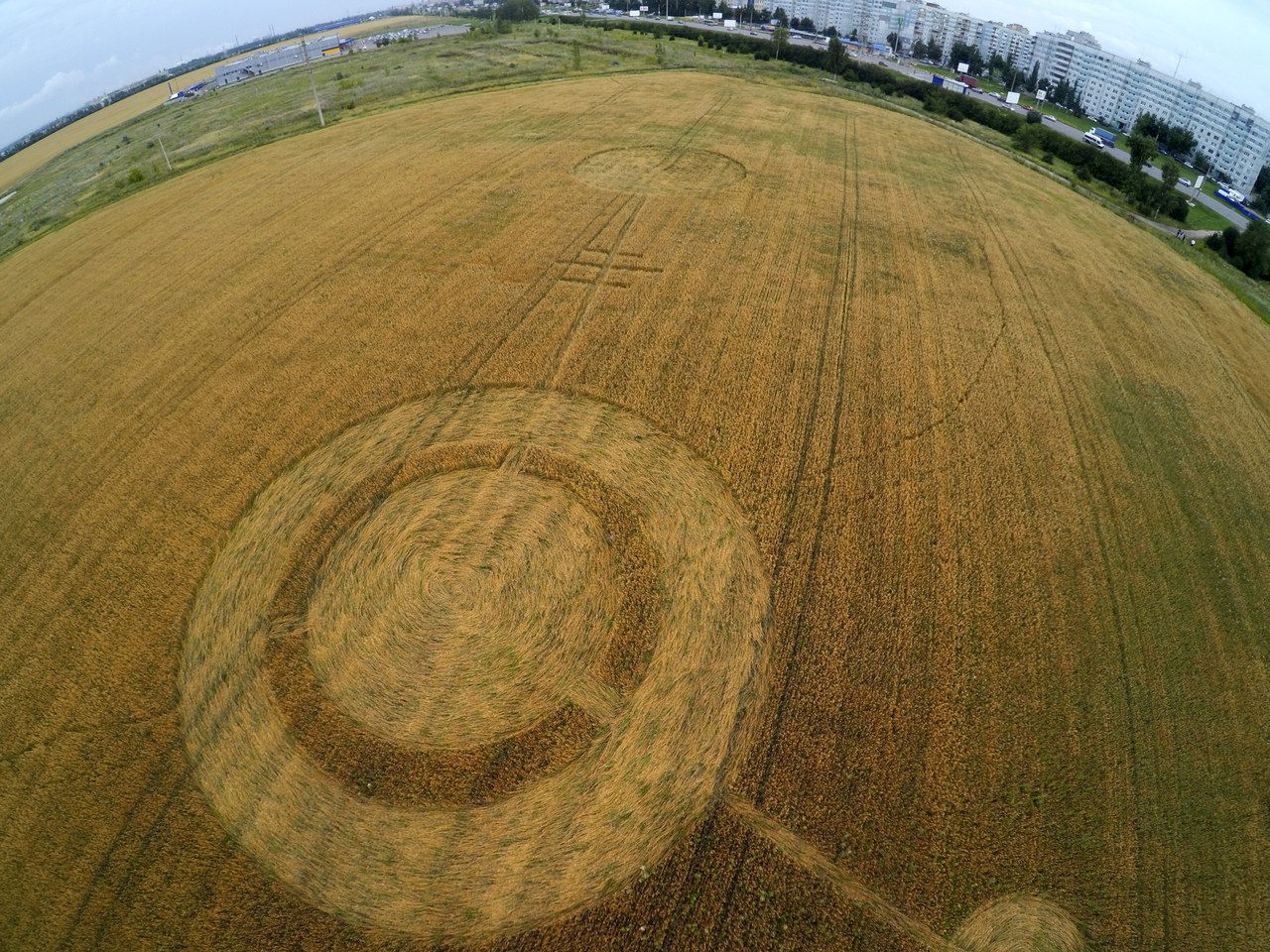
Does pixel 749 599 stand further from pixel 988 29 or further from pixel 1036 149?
pixel 988 29

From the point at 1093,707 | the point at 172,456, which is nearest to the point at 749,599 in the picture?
the point at 1093,707

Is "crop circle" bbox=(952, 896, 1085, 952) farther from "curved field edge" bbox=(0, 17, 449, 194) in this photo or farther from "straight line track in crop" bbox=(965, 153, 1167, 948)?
"curved field edge" bbox=(0, 17, 449, 194)

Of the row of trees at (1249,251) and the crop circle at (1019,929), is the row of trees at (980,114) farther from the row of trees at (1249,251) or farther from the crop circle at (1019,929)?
the crop circle at (1019,929)

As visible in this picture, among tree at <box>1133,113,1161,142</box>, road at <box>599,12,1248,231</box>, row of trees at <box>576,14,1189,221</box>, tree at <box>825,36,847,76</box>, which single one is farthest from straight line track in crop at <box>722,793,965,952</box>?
tree at <box>1133,113,1161,142</box>

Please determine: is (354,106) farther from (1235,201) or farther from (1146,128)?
(1235,201)

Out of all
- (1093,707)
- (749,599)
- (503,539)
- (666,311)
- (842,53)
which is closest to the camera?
(1093,707)

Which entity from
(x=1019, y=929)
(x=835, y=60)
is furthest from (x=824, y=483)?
(x=835, y=60)
